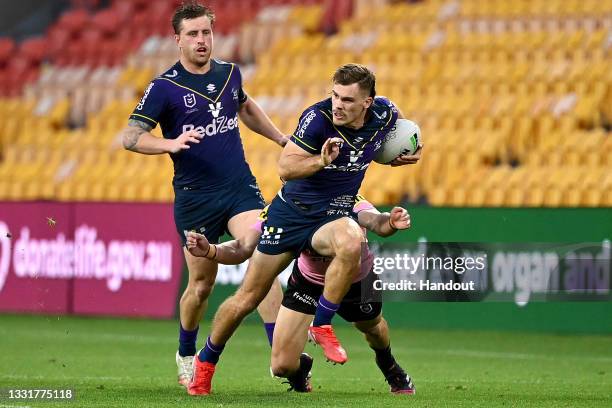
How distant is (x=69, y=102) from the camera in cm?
A: 2158

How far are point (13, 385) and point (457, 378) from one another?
124 inches

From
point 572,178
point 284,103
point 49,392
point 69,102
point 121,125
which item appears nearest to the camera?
point 49,392

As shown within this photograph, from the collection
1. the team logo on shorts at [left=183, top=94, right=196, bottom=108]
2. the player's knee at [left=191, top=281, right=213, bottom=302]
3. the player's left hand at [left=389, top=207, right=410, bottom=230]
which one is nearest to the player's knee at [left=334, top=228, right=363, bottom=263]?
the player's left hand at [left=389, top=207, right=410, bottom=230]

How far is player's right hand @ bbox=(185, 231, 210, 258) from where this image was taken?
309 inches

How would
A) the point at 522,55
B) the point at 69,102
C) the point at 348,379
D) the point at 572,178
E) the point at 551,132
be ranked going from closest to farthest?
the point at 348,379 < the point at 572,178 < the point at 551,132 < the point at 522,55 < the point at 69,102

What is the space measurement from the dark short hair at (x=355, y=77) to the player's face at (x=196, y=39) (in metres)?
1.25

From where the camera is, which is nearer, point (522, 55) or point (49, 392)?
point (49, 392)

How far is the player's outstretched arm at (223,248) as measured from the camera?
7871 millimetres

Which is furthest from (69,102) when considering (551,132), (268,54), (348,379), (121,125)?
(348,379)

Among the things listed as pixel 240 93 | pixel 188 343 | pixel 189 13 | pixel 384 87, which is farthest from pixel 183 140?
pixel 384 87

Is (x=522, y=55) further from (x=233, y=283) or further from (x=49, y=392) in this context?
(x=49, y=392)

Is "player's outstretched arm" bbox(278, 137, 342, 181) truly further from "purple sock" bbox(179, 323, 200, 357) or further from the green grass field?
"purple sock" bbox(179, 323, 200, 357)

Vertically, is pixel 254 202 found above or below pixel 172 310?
above

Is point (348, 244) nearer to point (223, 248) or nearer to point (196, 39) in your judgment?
point (223, 248)
